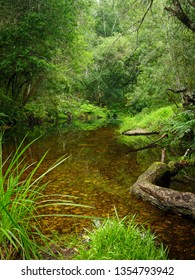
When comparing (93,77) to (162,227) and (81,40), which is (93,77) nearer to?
(81,40)

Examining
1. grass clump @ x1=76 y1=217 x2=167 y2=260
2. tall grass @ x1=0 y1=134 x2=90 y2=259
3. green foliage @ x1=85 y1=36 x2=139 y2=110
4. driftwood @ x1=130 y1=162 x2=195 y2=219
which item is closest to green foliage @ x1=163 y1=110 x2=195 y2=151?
driftwood @ x1=130 y1=162 x2=195 y2=219

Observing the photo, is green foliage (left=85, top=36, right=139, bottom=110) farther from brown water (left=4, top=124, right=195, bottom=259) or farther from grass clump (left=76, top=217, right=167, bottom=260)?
grass clump (left=76, top=217, right=167, bottom=260)

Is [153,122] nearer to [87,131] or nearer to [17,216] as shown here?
[87,131]

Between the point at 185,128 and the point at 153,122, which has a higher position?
the point at 185,128

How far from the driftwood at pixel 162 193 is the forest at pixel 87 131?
0.02 meters

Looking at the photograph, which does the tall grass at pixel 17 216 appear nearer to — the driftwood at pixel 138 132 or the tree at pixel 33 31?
the driftwood at pixel 138 132

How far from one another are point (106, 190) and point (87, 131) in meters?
12.2

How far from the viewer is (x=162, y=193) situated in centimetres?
493

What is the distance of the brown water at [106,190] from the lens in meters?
4.01

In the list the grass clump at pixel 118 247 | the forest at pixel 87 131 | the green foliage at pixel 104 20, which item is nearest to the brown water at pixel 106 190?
the forest at pixel 87 131

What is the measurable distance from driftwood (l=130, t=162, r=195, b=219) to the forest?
0.02 m

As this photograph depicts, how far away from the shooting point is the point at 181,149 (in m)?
10.7

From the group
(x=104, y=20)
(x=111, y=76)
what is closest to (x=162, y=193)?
(x=111, y=76)

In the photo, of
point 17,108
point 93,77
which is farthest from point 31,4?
point 93,77
